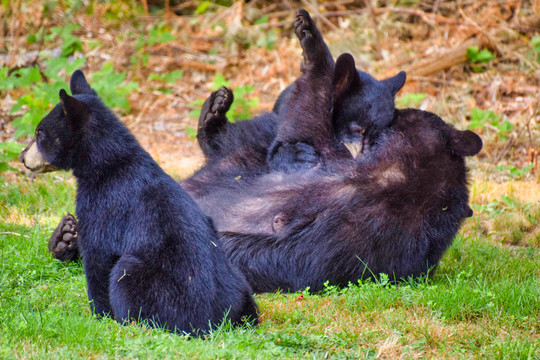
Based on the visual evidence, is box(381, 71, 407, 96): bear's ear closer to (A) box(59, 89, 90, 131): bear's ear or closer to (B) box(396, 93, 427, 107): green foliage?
(A) box(59, 89, 90, 131): bear's ear

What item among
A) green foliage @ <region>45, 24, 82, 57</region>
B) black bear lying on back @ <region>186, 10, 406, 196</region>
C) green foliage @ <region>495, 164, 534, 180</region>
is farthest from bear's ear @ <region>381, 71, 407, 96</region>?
green foliage @ <region>45, 24, 82, 57</region>

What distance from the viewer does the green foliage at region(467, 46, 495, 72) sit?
9.64 meters

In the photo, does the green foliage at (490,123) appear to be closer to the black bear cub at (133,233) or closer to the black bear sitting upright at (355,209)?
the black bear sitting upright at (355,209)

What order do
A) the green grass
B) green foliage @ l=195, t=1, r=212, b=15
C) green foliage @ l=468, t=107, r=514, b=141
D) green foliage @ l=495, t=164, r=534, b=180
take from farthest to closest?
green foliage @ l=195, t=1, r=212, b=15, green foliage @ l=468, t=107, r=514, b=141, green foliage @ l=495, t=164, r=534, b=180, the green grass

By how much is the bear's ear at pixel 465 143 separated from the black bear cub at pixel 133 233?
2.10 m

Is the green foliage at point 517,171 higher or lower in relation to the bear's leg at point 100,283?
lower

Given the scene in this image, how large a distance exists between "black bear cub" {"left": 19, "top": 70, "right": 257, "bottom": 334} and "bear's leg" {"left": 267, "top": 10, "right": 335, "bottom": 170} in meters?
1.46

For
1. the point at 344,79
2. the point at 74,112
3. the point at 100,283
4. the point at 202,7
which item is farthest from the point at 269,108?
the point at 100,283

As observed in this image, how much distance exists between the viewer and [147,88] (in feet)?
33.3

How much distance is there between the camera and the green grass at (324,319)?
320 centimetres

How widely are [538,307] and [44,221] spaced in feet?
13.6

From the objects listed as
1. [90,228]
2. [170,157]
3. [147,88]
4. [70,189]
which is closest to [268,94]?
[147,88]

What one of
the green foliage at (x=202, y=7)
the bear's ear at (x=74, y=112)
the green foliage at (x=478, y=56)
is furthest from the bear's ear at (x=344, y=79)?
the green foliage at (x=202, y=7)

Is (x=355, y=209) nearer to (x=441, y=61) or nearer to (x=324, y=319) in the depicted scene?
(x=324, y=319)
